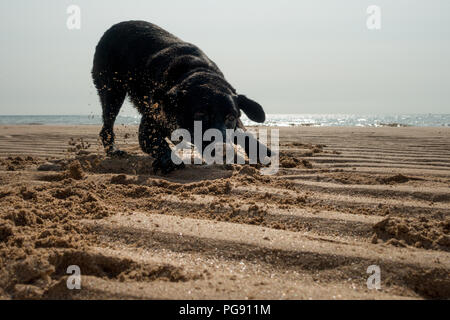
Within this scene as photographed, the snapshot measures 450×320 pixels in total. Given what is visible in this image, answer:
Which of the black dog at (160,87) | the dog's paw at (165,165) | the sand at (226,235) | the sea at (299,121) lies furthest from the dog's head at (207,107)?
the sea at (299,121)

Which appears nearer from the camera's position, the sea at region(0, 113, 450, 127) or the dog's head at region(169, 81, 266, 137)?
the dog's head at region(169, 81, 266, 137)

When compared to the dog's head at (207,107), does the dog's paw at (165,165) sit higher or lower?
lower

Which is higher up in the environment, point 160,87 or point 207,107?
point 160,87

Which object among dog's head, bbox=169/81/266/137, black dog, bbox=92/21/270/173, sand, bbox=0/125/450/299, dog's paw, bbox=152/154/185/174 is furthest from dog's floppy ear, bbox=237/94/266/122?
sand, bbox=0/125/450/299

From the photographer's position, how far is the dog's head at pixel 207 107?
3.65 m

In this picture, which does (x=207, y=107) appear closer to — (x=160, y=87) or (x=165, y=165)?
(x=165, y=165)

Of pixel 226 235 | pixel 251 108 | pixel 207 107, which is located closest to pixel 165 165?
pixel 207 107

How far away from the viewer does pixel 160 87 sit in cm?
422

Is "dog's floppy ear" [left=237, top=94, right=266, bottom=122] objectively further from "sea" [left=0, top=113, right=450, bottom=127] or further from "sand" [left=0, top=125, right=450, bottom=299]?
"sea" [left=0, top=113, right=450, bottom=127]

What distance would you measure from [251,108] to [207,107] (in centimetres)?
101

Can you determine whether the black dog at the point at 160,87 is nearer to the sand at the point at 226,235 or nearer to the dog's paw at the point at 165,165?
the dog's paw at the point at 165,165

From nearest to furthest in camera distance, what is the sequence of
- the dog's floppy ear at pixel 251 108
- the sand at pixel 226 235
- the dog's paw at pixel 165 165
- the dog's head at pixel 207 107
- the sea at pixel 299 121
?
1. the sand at pixel 226 235
2. the dog's paw at pixel 165 165
3. the dog's head at pixel 207 107
4. the dog's floppy ear at pixel 251 108
5. the sea at pixel 299 121

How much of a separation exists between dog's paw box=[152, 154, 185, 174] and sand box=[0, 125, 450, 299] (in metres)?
0.30

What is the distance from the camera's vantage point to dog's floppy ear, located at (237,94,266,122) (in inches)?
172
